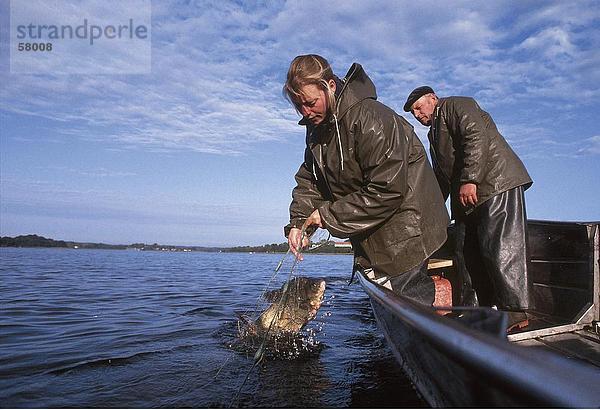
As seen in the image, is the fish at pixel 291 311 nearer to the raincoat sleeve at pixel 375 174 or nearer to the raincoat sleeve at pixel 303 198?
the raincoat sleeve at pixel 303 198

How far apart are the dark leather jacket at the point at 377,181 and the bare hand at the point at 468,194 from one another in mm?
587

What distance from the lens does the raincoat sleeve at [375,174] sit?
3.25 m

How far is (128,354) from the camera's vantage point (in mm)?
5039

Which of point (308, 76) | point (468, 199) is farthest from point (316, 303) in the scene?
point (308, 76)

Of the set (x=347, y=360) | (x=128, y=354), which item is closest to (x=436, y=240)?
(x=347, y=360)

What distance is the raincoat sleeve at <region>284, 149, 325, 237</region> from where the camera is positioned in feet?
14.2

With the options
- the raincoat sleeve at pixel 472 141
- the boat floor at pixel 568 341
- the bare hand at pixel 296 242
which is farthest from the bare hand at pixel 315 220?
the boat floor at pixel 568 341

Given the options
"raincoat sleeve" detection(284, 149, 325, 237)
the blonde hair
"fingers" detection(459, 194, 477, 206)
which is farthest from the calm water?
the blonde hair

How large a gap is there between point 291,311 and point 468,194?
291 cm

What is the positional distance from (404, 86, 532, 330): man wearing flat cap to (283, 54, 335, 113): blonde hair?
170 cm

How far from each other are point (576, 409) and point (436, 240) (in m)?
2.80

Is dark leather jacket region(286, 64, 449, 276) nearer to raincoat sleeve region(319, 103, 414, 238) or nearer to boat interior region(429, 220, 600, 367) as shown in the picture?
raincoat sleeve region(319, 103, 414, 238)

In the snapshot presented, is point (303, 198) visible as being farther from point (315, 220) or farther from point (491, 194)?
point (491, 194)

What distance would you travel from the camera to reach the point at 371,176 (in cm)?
331
